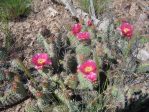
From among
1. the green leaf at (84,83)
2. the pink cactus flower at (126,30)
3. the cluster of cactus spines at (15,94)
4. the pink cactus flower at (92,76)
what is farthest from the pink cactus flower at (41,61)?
the pink cactus flower at (126,30)

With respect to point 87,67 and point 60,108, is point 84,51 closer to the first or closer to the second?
point 87,67

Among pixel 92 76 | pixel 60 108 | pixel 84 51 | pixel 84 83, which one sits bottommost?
pixel 60 108

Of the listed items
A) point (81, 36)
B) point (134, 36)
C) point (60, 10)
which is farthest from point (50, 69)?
point (60, 10)

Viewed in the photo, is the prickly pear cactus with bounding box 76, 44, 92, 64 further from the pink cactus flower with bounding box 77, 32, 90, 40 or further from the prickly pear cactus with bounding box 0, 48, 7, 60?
the prickly pear cactus with bounding box 0, 48, 7, 60

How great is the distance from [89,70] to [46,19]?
1.40 meters

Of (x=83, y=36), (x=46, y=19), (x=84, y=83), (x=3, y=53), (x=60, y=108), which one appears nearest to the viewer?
(x=60, y=108)

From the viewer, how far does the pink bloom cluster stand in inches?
133

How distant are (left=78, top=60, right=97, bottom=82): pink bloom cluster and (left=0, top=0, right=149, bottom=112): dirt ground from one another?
89cm

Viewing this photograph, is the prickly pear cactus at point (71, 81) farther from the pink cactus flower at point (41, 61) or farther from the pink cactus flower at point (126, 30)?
the pink cactus flower at point (126, 30)

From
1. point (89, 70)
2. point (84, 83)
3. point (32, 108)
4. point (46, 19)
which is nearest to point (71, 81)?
point (84, 83)

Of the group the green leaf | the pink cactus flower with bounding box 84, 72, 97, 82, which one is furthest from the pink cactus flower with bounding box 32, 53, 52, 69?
the pink cactus flower with bounding box 84, 72, 97, 82

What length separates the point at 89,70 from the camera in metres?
3.40

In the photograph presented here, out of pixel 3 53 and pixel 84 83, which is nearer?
pixel 84 83

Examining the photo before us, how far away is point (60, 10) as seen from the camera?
469 cm
